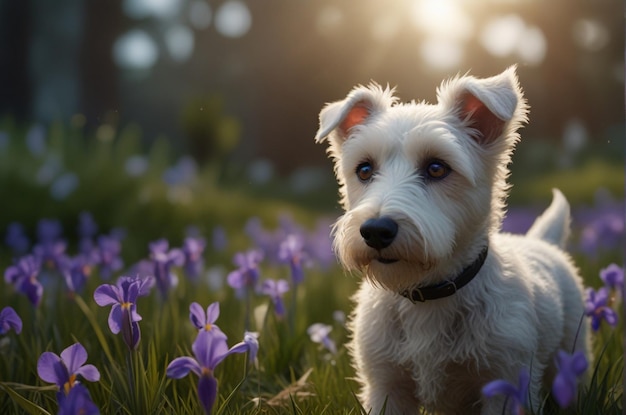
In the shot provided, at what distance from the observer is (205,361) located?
2170 mm

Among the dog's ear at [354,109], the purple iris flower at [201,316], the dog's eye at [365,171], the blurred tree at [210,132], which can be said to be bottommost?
the blurred tree at [210,132]

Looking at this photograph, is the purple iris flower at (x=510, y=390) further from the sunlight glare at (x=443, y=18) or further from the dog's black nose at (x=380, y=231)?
the sunlight glare at (x=443, y=18)

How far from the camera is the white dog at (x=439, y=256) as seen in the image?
2.78 m

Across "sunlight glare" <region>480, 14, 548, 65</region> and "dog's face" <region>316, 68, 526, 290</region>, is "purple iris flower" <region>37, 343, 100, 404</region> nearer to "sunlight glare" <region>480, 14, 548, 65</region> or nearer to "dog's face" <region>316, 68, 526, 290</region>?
"dog's face" <region>316, 68, 526, 290</region>

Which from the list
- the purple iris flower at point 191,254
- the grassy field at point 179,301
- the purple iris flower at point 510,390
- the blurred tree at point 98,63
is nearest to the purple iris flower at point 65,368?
the grassy field at point 179,301

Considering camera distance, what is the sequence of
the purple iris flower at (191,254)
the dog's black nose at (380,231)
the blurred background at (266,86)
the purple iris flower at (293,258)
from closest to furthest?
the dog's black nose at (380,231)
the purple iris flower at (293,258)
the purple iris flower at (191,254)
the blurred background at (266,86)

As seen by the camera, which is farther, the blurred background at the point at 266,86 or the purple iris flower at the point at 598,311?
the blurred background at the point at 266,86

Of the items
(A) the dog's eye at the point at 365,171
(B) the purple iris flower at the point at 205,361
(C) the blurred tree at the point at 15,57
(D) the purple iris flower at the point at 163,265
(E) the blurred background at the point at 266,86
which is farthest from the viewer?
(C) the blurred tree at the point at 15,57

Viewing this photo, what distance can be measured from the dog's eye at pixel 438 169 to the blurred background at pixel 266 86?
660 millimetres

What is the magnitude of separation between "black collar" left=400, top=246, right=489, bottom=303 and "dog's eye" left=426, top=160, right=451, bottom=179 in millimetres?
423

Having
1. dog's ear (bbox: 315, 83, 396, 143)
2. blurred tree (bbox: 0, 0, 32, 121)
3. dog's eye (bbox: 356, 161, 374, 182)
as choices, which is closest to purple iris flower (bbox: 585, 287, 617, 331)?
dog's eye (bbox: 356, 161, 374, 182)

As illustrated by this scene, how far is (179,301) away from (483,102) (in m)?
3.05

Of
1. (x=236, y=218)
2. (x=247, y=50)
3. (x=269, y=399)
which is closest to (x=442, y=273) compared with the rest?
(x=269, y=399)

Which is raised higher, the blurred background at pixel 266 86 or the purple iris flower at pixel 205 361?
the purple iris flower at pixel 205 361
